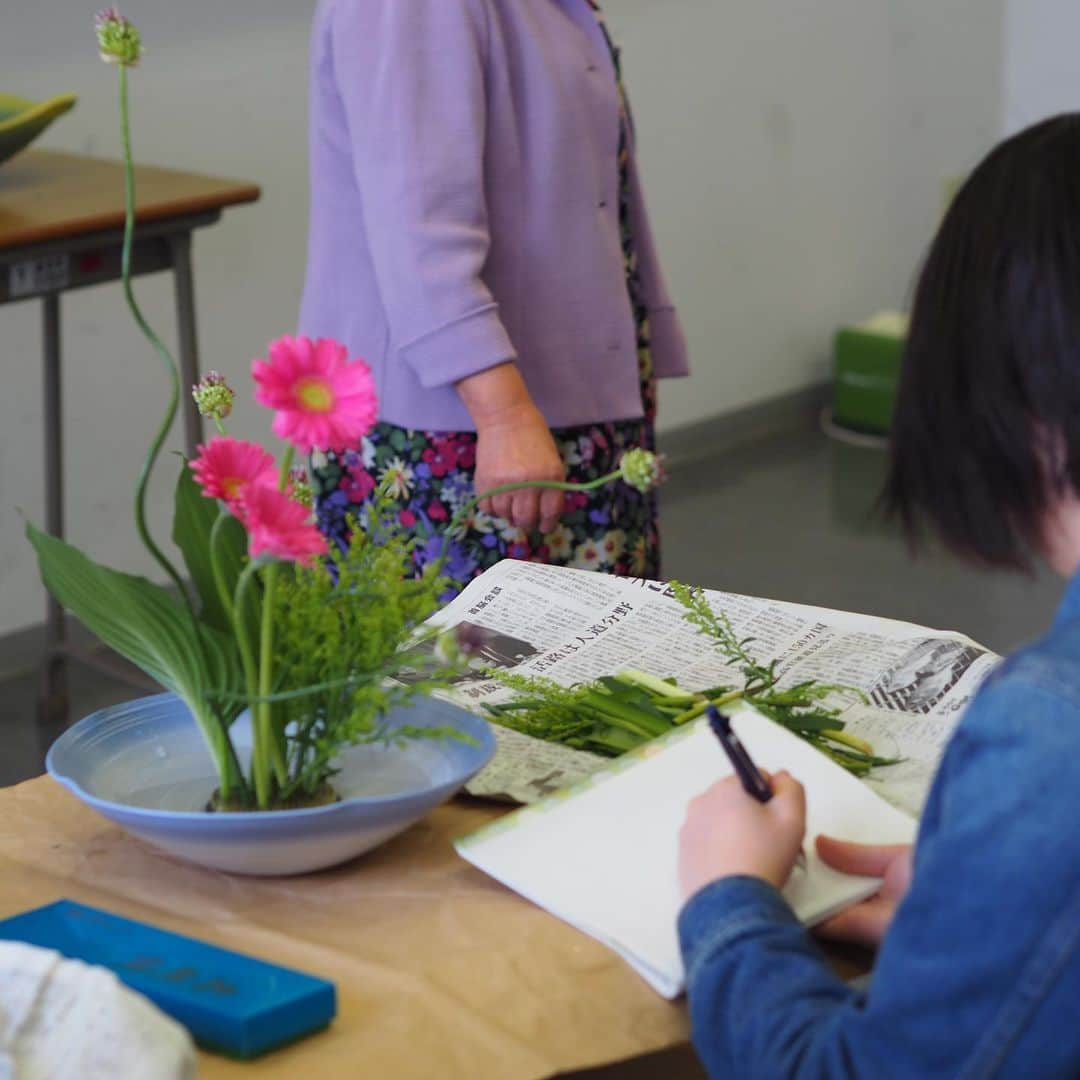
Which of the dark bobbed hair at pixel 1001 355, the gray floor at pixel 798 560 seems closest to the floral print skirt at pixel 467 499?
the dark bobbed hair at pixel 1001 355

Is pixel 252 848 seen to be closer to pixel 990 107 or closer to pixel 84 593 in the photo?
pixel 84 593

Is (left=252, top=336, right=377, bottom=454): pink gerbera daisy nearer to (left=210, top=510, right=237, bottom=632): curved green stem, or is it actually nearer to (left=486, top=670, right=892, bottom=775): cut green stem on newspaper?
(left=210, top=510, right=237, bottom=632): curved green stem

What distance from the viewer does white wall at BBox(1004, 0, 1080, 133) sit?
15.3ft

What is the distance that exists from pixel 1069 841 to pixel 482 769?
41 centimetres

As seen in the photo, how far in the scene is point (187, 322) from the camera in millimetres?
2494

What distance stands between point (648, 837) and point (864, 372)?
3.50m

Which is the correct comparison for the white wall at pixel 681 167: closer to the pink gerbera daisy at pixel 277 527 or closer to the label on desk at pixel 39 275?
the label on desk at pixel 39 275

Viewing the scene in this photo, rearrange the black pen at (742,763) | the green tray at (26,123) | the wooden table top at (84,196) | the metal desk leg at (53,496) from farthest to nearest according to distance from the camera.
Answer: the metal desk leg at (53,496) → the green tray at (26,123) → the wooden table top at (84,196) → the black pen at (742,763)

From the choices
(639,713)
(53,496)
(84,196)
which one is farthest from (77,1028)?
(53,496)

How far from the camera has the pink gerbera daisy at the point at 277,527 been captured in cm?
82

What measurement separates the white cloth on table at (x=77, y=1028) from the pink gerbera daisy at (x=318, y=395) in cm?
27

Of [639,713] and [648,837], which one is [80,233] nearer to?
[639,713]

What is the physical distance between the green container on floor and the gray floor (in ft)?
0.31

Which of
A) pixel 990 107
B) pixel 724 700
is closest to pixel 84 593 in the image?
pixel 724 700
